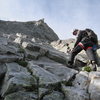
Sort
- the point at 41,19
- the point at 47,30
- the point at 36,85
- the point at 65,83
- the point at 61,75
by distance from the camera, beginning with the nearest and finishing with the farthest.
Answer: the point at 36,85 < the point at 65,83 < the point at 61,75 < the point at 47,30 < the point at 41,19

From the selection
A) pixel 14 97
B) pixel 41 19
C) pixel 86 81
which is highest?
pixel 41 19

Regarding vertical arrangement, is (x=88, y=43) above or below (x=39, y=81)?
above

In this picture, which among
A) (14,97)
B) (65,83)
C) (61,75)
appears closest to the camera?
(14,97)

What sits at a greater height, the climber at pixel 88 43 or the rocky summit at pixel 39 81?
the climber at pixel 88 43

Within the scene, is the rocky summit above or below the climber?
below

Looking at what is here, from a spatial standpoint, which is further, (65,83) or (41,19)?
(41,19)

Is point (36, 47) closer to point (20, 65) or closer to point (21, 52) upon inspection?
point (21, 52)

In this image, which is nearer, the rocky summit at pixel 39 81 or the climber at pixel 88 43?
the rocky summit at pixel 39 81

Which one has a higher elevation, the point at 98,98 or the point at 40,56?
the point at 40,56

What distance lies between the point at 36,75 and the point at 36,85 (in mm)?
1162

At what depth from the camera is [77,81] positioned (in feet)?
49.5

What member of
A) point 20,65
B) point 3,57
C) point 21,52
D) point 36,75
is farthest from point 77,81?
point 21,52

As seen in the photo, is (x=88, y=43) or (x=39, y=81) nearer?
(x=39, y=81)

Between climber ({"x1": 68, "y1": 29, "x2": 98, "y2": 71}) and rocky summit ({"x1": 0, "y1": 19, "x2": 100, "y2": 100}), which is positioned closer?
rocky summit ({"x1": 0, "y1": 19, "x2": 100, "y2": 100})
